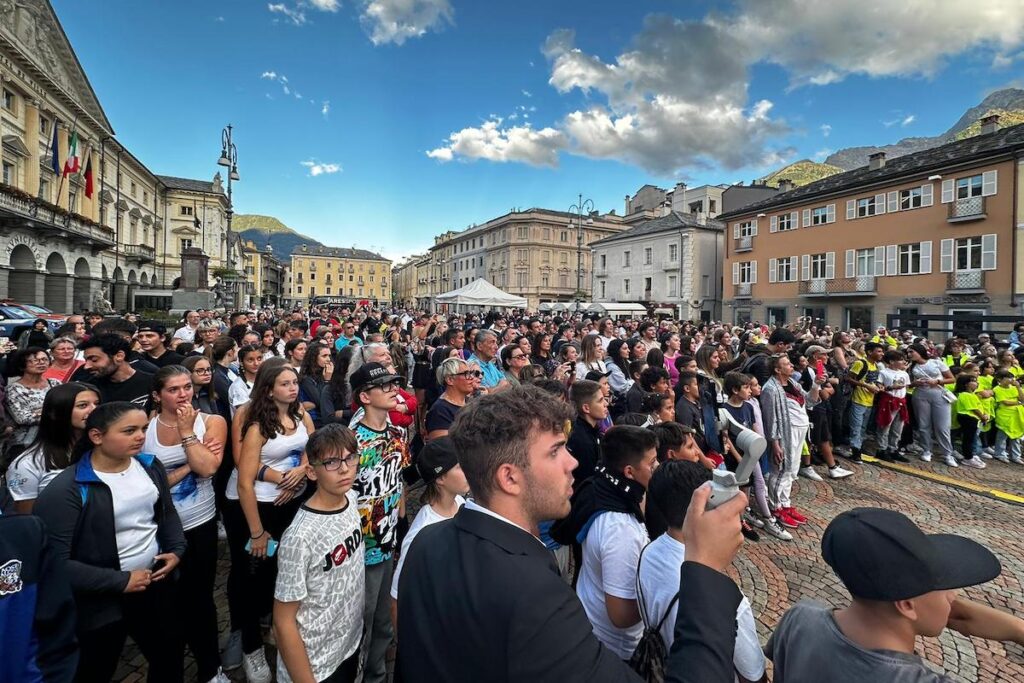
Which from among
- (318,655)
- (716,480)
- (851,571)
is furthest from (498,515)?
(318,655)

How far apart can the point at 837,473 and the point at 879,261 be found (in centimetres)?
2905

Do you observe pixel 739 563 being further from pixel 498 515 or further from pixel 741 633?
pixel 498 515

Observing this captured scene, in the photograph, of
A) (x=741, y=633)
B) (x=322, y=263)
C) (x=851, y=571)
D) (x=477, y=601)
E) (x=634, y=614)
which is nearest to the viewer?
(x=477, y=601)

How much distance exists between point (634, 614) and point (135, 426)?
2658 mm

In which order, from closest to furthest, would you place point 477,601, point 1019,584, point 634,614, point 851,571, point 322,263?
1. point 477,601
2. point 851,571
3. point 634,614
4. point 1019,584
5. point 322,263

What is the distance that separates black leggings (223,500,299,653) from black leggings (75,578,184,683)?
1.13 ft

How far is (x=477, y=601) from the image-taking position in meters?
1.10

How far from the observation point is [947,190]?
2522cm

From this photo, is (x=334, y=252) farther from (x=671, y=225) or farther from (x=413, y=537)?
(x=413, y=537)

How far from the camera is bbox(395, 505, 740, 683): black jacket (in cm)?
106

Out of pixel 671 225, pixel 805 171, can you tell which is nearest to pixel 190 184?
pixel 671 225

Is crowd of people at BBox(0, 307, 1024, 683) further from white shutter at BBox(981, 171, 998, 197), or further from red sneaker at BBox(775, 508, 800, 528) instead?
white shutter at BBox(981, 171, 998, 197)

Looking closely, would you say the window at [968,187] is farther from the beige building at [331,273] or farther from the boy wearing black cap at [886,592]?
the beige building at [331,273]

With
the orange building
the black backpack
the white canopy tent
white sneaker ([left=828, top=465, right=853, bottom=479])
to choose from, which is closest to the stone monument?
the white canopy tent
